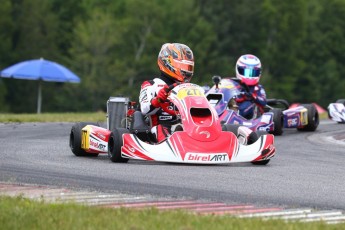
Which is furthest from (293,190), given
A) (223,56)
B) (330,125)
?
(223,56)

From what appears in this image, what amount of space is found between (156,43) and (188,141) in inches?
2387

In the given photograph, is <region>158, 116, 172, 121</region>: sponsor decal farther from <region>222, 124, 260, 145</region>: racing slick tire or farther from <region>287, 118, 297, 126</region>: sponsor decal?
<region>287, 118, 297, 126</region>: sponsor decal

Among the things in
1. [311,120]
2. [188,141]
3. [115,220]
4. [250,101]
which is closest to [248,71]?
Result: [250,101]

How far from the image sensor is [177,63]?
1348 cm

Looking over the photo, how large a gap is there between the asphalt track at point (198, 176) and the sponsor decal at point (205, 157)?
0.28ft

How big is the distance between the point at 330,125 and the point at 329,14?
63632 mm

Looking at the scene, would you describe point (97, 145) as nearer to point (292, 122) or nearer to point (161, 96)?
point (161, 96)

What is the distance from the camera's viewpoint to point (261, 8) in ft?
260

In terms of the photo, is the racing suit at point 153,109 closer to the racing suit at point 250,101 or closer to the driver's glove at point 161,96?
the driver's glove at point 161,96

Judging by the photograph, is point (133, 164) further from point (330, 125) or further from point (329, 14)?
point (329, 14)

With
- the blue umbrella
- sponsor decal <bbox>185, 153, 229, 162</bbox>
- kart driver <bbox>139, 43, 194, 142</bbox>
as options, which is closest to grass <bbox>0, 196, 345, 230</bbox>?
sponsor decal <bbox>185, 153, 229, 162</bbox>

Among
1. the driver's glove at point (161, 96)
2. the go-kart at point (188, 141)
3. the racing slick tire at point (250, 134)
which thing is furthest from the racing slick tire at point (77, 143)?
the racing slick tire at point (250, 134)

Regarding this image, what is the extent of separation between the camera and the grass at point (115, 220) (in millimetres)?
7473

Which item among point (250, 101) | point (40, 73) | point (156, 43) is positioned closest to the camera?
point (250, 101)
